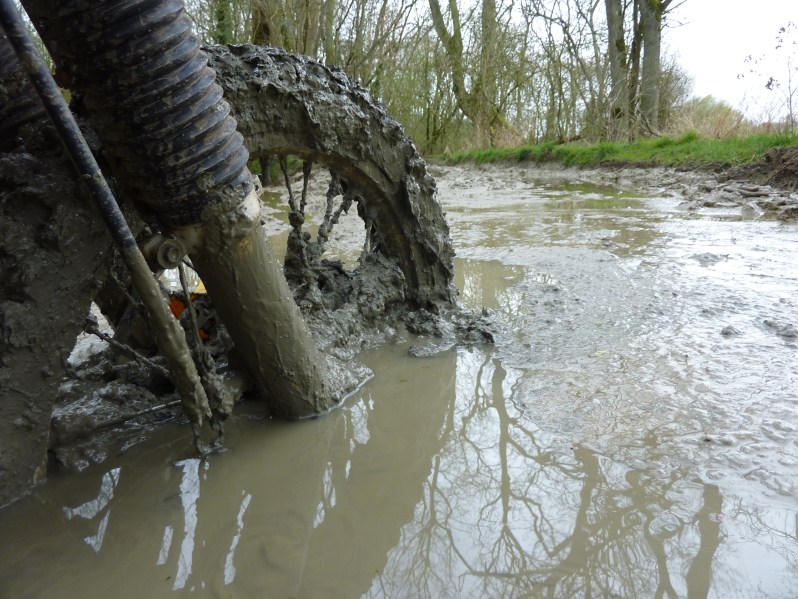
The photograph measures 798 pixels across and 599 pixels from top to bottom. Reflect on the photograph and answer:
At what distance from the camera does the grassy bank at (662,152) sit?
746 cm

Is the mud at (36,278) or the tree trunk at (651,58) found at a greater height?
the tree trunk at (651,58)

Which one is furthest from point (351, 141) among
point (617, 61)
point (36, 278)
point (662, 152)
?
point (617, 61)

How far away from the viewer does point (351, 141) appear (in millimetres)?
2352

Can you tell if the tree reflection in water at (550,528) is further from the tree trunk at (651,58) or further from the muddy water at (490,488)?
the tree trunk at (651,58)

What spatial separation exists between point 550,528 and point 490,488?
0.22 meters

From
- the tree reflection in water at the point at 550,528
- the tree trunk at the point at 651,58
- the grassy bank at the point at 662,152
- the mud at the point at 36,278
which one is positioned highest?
the tree trunk at the point at 651,58

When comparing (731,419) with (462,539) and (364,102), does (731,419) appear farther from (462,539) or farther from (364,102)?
(364,102)

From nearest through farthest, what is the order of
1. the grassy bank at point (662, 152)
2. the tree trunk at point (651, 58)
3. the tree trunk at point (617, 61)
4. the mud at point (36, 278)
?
1. the mud at point (36, 278)
2. the grassy bank at point (662, 152)
3. the tree trunk at point (651, 58)
4. the tree trunk at point (617, 61)

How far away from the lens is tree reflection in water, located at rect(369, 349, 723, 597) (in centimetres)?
123

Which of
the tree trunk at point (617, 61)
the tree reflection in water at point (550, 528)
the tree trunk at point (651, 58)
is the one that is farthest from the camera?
the tree trunk at point (617, 61)

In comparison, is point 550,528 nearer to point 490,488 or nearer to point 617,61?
point 490,488

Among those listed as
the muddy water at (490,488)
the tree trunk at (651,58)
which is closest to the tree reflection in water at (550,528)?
the muddy water at (490,488)

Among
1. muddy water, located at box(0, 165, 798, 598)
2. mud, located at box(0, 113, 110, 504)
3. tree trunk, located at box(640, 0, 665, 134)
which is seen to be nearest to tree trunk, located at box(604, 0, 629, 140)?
→ tree trunk, located at box(640, 0, 665, 134)

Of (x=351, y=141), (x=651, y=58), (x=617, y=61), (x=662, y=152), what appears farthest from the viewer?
A: (x=617, y=61)
